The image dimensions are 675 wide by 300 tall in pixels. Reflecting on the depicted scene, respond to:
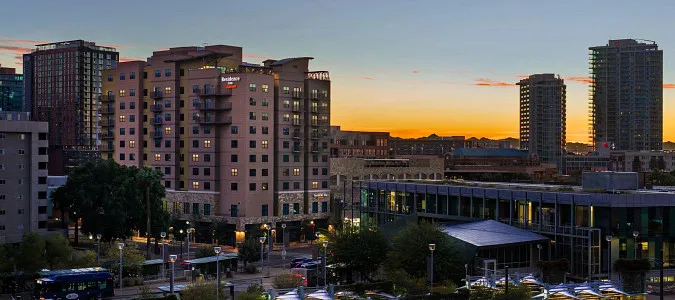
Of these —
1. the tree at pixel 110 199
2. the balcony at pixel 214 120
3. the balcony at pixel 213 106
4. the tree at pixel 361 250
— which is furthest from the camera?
the balcony at pixel 214 120

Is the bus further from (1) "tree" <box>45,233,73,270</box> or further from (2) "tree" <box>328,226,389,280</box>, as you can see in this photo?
(2) "tree" <box>328,226,389,280</box>

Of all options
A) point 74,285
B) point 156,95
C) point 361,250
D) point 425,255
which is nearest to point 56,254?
point 74,285

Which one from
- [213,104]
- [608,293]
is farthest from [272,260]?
[608,293]

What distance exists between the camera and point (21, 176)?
12131 centimetres

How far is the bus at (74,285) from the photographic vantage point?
73.3 metres

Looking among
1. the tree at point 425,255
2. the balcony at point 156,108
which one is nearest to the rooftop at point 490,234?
the tree at point 425,255

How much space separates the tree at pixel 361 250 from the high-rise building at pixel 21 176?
61.8 meters

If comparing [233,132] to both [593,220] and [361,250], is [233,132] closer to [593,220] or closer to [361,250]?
[361,250]

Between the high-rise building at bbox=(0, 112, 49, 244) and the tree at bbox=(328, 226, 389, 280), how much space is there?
61.8 metres

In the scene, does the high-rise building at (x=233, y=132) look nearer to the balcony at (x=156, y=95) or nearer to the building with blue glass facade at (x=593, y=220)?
the balcony at (x=156, y=95)

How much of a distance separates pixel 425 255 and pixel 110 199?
6184 cm

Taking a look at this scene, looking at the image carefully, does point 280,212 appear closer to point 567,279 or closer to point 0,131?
point 0,131

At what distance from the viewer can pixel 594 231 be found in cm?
7594

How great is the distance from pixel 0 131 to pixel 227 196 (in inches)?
1549
